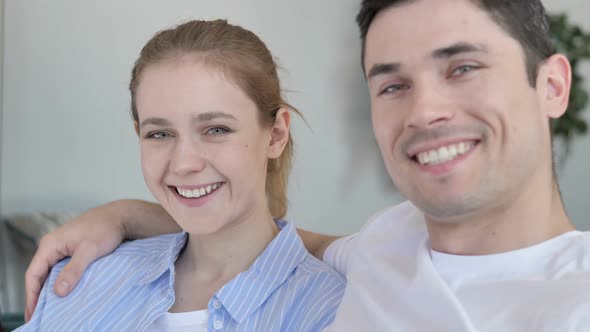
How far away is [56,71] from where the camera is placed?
9.31 feet

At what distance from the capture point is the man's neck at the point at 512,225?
1.04 meters

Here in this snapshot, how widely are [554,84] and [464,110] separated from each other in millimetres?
184

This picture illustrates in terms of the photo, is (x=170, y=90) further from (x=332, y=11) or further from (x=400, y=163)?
(x=332, y=11)

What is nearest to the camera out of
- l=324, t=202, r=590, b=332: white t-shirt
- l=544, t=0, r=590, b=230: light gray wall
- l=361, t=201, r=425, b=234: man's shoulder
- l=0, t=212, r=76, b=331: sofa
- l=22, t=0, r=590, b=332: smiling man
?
l=324, t=202, r=590, b=332: white t-shirt

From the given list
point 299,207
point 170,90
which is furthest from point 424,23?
point 299,207

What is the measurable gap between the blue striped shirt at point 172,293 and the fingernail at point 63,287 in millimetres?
21

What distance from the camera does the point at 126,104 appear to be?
9.79ft

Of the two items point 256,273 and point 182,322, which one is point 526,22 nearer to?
point 256,273

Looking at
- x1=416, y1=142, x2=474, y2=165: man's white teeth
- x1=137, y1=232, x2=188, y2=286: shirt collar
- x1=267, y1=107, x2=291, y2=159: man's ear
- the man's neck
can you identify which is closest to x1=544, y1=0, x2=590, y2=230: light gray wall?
x1=267, y1=107, x2=291, y2=159: man's ear

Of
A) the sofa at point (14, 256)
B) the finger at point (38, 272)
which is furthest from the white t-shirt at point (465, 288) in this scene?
the sofa at point (14, 256)

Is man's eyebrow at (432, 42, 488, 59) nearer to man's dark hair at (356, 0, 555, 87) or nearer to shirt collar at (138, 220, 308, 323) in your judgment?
man's dark hair at (356, 0, 555, 87)

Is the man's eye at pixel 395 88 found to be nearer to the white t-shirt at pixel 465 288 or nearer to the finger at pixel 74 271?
the white t-shirt at pixel 465 288

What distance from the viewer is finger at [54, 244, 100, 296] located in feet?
4.90

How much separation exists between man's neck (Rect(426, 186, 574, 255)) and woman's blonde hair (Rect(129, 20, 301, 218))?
541 millimetres
